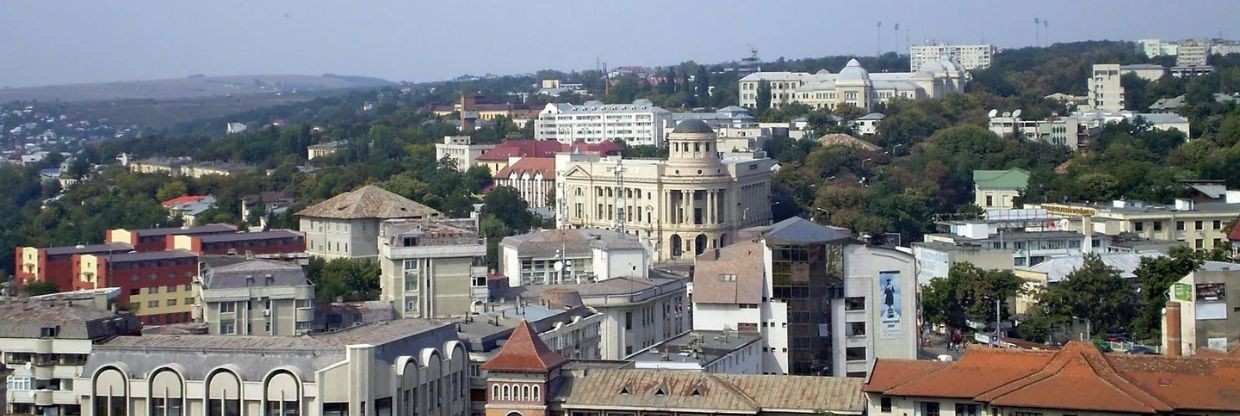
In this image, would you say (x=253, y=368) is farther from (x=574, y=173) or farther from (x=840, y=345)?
(x=574, y=173)

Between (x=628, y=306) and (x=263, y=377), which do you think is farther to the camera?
(x=628, y=306)

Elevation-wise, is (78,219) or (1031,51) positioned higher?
(1031,51)

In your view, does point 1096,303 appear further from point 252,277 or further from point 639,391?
point 639,391

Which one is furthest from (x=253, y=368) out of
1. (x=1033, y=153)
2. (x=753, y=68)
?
(x=753, y=68)

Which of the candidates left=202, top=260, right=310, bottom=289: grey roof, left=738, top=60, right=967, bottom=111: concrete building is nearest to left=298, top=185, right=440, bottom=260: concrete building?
left=202, top=260, right=310, bottom=289: grey roof

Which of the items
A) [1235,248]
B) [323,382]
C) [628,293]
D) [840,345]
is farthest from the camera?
[1235,248]

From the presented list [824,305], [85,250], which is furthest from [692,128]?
[824,305]

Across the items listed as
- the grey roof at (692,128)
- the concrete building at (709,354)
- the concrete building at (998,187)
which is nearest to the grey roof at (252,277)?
the concrete building at (709,354)

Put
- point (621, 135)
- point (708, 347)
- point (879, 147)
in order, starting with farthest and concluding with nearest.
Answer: point (621, 135) < point (879, 147) < point (708, 347)
